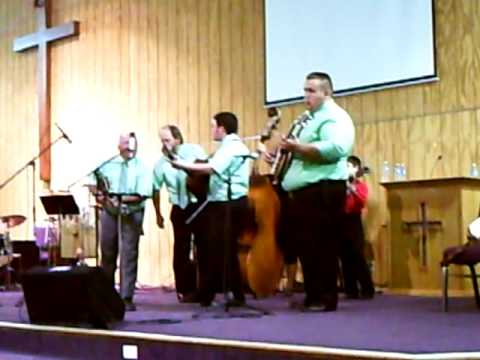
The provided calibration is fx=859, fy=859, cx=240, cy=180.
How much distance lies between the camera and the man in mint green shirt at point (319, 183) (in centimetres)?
527

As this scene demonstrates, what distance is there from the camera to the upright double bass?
227 inches

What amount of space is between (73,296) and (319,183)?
5.44 feet

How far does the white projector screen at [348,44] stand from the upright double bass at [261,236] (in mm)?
2494

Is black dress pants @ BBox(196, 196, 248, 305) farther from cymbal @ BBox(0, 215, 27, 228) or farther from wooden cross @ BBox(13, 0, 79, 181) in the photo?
wooden cross @ BBox(13, 0, 79, 181)

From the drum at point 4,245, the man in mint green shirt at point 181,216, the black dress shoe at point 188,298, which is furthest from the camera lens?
the drum at point 4,245

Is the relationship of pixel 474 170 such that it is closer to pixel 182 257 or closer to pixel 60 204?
pixel 182 257

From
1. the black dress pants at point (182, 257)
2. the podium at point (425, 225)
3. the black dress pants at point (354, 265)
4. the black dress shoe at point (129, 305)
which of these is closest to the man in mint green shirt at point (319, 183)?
the black dress shoe at point (129, 305)

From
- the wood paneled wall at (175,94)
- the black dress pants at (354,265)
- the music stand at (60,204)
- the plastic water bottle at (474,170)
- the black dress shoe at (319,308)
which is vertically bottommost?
the black dress shoe at (319,308)

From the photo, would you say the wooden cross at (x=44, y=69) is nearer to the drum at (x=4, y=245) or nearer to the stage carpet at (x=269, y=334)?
the drum at (x=4, y=245)

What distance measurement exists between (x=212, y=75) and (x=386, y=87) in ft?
7.73

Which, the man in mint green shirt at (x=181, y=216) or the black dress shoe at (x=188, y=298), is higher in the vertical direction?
the man in mint green shirt at (x=181, y=216)

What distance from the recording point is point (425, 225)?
7.48 metres

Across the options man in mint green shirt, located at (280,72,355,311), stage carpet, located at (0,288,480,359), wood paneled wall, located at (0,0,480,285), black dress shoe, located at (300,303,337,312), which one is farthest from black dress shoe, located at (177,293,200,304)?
Answer: wood paneled wall, located at (0,0,480,285)

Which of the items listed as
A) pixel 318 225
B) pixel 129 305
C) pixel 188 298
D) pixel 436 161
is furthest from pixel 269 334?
pixel 436 161
